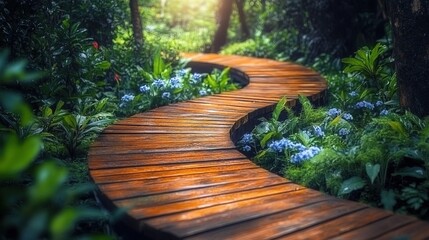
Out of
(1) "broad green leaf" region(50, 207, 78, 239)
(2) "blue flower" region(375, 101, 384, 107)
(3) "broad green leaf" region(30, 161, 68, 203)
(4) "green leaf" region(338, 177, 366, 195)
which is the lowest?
(2) "blue flower" region(375, 101, 384, 107)

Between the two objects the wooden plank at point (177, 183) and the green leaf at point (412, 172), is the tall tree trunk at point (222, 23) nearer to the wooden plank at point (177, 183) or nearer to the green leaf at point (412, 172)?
the wooden plank at point (177, 183)

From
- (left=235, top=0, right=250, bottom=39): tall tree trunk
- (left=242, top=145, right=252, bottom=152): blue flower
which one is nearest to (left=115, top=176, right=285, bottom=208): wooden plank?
(left=242, top=145, right=252, bottom=152): blue flower

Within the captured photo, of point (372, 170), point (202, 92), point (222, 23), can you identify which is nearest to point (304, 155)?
point (372, 170)

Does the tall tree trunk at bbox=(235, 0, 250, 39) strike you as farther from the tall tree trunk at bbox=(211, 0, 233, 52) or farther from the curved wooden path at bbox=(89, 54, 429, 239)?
the curved wooden path at bbox=(89, 54, 429, 239)

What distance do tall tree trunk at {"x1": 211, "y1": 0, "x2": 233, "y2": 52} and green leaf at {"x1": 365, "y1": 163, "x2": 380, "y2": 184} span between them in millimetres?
11328

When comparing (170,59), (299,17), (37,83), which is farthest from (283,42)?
(37,83)

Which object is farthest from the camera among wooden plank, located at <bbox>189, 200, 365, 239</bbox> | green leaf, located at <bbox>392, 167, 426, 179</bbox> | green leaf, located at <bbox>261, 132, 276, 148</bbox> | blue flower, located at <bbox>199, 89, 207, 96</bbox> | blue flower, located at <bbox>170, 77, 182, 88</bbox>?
blue flower, located at <bbox>199, 89, 207, 96</bbox>

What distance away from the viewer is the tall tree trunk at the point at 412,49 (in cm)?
408

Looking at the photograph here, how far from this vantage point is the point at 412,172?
10.1ft

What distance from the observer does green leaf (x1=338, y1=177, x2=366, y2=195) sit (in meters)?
3.11

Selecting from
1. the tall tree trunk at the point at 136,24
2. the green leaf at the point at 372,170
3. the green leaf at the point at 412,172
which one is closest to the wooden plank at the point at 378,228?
the green leaf at the point at 372,170

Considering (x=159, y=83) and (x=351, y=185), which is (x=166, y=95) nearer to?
(x=159, y=83)

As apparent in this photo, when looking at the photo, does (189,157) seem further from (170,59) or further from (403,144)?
(170,59)

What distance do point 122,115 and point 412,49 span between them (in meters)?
3.64
